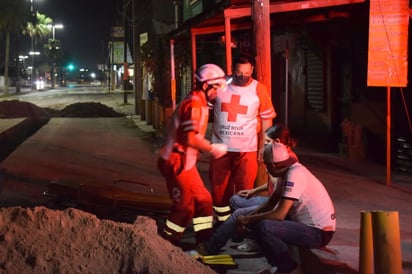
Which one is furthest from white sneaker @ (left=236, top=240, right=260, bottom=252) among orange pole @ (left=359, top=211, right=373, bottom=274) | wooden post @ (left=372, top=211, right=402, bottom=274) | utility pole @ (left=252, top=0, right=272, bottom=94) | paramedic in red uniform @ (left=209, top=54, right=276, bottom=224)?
utility pole @ (left=252, top=0, right=272, bottom=94)

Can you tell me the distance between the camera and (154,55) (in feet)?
61.5

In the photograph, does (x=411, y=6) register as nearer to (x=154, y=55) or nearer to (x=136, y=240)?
(x=136, y=240)

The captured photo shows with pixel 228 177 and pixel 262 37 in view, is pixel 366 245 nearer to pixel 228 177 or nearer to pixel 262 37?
pixel 228 177

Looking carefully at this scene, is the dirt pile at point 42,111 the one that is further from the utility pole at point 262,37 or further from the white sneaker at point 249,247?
the white sneaker at point 249,247

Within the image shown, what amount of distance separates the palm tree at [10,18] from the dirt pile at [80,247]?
178ft

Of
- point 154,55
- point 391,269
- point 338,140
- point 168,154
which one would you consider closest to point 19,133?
point 154,55

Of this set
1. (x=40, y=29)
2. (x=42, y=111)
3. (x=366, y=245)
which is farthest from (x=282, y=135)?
(x=40, y=29)

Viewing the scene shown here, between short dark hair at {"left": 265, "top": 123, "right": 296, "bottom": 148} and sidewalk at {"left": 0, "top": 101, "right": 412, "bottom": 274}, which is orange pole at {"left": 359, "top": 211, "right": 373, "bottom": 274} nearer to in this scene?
sidewalk at {"left": 0, "top": 101, "right": 412, "bottom": 274}

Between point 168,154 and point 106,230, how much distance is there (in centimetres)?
91

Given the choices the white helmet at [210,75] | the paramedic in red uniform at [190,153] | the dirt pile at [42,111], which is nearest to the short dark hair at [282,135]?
the paramedic in red uniform at [190,153]

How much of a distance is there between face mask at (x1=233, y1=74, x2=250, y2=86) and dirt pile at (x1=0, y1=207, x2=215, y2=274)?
1.95 m

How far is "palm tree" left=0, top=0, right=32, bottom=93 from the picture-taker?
56.9 metres

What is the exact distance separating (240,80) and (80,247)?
2.49 metres

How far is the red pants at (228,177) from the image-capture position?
6.60 meters
